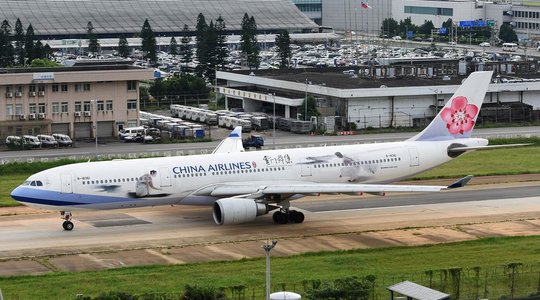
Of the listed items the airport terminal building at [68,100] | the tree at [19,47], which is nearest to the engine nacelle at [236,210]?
the airport terminal building at [68,100]

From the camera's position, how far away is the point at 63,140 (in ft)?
382

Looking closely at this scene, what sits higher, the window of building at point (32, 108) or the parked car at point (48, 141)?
the window of building at point (32, 108)

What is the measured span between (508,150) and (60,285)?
59936mm

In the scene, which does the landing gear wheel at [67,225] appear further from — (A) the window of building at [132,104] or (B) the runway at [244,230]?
(A) the window of building at [132,104]

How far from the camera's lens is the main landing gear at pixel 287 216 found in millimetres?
71375

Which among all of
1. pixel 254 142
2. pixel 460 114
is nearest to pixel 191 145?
pixel 254 142

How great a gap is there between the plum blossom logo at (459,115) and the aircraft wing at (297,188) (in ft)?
31.6

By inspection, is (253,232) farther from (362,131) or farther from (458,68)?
(458,68)

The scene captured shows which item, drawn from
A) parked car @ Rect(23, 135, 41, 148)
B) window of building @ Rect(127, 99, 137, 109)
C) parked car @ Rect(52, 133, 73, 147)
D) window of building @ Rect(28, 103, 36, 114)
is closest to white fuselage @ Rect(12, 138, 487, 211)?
parked car @ Rect(52, 133, 73, 147)

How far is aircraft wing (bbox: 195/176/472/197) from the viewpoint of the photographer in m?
67.9

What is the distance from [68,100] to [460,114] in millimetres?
51984

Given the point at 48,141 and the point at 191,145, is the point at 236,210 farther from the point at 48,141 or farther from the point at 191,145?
the point at 48,141

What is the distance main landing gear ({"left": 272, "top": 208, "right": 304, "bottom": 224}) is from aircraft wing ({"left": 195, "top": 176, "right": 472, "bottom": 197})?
1.66 meters

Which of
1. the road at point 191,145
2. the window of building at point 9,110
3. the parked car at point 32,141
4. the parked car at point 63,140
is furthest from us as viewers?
the window of building at point 9,110
